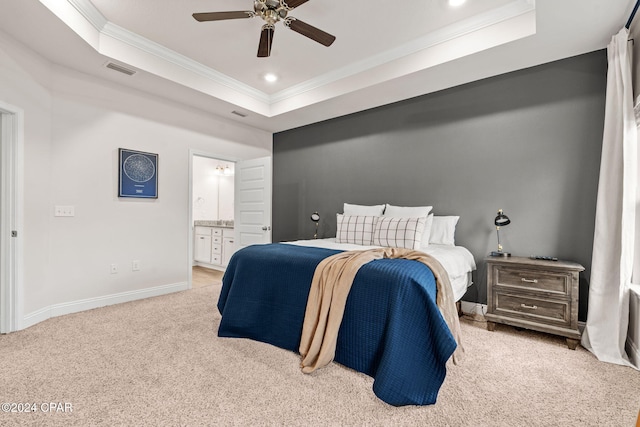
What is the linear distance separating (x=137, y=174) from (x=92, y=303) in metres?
1.53

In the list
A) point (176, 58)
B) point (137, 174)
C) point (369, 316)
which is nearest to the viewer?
point (369, 316)

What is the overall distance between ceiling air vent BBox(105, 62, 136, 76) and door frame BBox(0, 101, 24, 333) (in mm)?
877

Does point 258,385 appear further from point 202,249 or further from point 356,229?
point 202,249

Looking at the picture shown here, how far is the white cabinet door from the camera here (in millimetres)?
5887

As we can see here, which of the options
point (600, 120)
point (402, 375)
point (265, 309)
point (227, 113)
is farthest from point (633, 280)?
point (227, 113)

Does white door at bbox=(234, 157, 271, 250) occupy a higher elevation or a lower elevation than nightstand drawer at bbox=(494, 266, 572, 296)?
higher

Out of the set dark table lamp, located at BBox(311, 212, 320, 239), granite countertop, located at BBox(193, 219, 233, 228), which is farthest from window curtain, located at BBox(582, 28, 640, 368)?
granite countertop, located at BBox(193, 219, 233, 228)

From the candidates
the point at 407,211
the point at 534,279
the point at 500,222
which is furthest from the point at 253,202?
the point at 534,279

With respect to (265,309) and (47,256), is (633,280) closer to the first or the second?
(265,309)

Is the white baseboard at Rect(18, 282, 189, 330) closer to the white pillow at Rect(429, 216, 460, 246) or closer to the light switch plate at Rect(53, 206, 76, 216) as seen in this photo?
the light switch plate at Rect(53, 206, 76, 216)

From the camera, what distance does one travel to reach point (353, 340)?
79.1 inches

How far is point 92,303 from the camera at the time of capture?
10.9ft

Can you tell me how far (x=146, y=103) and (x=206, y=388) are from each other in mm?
3448

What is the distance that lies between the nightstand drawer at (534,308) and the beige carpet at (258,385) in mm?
197
